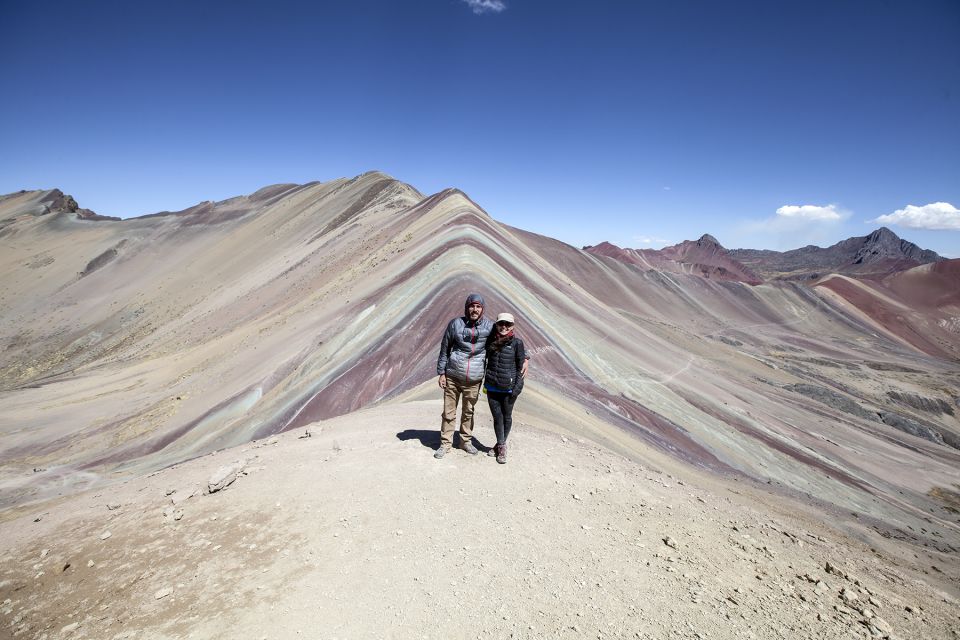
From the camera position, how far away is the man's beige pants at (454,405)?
485 cm


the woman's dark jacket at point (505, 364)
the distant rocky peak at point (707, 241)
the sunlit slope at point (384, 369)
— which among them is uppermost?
the distant rocky peak at point (707, 241)

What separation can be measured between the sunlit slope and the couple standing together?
10.4 ft

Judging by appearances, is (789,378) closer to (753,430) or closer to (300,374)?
(753,430)

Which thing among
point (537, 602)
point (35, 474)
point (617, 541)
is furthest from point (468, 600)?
point (35, 474)

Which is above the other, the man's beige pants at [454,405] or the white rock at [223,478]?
the man's beige pants at [454,405]

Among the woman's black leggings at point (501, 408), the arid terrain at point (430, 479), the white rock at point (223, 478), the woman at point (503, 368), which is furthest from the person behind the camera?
the woman's black leggings at point (501, 408)

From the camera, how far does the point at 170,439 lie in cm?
1100

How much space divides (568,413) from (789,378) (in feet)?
77.6

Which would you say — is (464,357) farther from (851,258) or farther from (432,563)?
(851,258)

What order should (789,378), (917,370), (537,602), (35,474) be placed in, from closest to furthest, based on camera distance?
(537,602) < (35,474) < (789,378) < (917,370)

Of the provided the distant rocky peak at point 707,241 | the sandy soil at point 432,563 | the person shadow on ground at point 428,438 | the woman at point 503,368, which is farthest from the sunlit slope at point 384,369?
the distant rocky peak at point 707,241

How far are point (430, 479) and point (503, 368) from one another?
1.39 metres

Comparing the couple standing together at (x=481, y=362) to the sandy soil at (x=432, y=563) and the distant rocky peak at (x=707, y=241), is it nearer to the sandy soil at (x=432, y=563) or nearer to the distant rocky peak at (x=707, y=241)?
the sandy soil at (x=432, y=563)

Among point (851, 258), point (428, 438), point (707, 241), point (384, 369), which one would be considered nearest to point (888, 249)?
point (851, 258)
